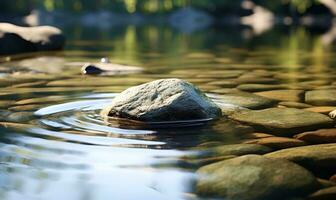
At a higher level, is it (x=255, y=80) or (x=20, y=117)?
(x=20, y=117)

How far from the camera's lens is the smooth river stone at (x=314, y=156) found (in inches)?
158

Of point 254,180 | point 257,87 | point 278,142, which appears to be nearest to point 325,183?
point 254,180

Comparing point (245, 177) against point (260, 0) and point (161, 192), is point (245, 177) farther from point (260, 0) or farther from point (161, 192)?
point (260, 0)

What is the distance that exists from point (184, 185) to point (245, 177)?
400mm

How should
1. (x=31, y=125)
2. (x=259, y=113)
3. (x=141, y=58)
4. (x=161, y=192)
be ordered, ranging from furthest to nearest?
(x=141, y=58)
(x=259, y=113)
(x=31, y=125)
(x=161, y=192)

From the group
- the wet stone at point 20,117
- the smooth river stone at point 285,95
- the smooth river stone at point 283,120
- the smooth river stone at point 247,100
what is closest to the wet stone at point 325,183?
the smooth river stone at point 283,120

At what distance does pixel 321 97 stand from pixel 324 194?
3687 mm

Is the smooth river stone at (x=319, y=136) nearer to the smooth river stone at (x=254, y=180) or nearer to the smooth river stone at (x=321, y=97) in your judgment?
the smooth river stone at (x=254, y=180)

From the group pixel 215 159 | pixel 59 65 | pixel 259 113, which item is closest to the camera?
pixel 215 159

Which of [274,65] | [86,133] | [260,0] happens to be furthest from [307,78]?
[260,0]

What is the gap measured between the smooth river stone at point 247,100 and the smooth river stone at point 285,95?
18 centimetres

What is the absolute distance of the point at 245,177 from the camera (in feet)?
12.3

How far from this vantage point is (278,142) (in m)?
4.71

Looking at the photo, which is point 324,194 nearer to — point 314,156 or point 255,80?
point 314,156
